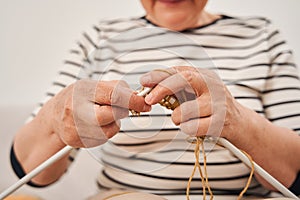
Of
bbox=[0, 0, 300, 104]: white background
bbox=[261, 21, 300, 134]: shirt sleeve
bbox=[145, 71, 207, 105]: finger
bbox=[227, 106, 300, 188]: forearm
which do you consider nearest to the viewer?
bbox=[145, 71, 207, 105]: finger

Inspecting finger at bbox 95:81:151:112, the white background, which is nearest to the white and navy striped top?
finger at bbox 95:81:151:112

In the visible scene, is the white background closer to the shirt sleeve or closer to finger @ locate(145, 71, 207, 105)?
the shirt sleeve

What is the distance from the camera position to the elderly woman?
476mm

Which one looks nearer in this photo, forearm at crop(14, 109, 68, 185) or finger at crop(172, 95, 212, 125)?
finger at crop(172, 95, 212, 125)

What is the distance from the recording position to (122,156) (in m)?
0.70

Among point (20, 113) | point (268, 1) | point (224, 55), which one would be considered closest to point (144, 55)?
point (224, 55)

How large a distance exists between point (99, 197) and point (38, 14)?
2.44 ft

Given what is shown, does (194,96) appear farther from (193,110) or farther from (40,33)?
(40,33)

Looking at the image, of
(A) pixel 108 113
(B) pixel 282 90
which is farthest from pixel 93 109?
(B) pixel 282 90

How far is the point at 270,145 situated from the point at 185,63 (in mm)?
169

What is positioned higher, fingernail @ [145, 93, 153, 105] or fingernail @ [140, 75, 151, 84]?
fingernail @ [140, 75, 151, 84]

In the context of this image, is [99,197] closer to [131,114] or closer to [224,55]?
[131,114]

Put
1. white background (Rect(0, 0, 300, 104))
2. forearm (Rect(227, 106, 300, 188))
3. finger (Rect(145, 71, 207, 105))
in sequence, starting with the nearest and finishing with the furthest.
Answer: finger (Rect(145, 71, 207, 105))
forearm (Rect(227, 106, 300, 188))
white background (Rect(0, 0, 300, 104))

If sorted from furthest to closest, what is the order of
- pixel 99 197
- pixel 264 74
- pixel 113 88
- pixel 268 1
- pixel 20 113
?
pixel 268 1, pixel 20 113, pixel 264 74, pixel 99 197, pixel 113 88
